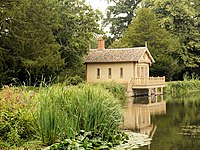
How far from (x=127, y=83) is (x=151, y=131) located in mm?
19629

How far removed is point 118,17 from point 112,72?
23.2 meters

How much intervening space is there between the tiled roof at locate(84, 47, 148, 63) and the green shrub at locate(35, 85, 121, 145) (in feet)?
80.1

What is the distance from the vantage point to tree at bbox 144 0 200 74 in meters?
47.9

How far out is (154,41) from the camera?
4328cm

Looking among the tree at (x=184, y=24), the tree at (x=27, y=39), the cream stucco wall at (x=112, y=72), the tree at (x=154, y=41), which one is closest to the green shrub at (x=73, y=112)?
the tree at (x=27, y=39)

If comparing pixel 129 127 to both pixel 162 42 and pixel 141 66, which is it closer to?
pixel 141 66

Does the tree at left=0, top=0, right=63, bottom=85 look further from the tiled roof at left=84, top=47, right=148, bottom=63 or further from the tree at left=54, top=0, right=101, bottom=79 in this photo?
the tiled roof at left=84, top=47, right=148, bottom=63

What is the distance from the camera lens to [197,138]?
1268cm

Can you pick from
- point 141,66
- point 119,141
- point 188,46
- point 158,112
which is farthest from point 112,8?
point 119,141

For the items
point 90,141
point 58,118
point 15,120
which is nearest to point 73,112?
point 58,118

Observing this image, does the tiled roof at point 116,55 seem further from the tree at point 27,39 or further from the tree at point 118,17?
the tree at point 118,17

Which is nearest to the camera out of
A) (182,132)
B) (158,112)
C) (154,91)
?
(182,132)

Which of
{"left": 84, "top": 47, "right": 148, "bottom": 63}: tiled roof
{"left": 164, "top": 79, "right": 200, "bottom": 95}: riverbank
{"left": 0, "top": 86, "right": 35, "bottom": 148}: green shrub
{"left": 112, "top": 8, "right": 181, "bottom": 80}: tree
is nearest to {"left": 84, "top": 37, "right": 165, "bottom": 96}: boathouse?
{"left": 84, "top": 47, "right": 148, "bottom": 63}: tiled roof

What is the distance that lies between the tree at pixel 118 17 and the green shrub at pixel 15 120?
157ft
